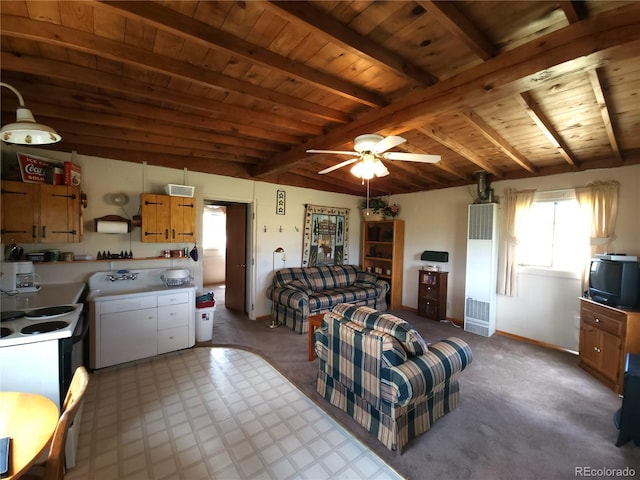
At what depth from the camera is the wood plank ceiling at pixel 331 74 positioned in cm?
155

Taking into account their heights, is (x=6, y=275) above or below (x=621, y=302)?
above

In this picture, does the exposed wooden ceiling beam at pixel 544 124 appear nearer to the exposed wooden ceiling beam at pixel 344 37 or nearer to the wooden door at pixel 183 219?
the exposed wooden ceiling beam at pixel 344 37

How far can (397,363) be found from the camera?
1.85 m

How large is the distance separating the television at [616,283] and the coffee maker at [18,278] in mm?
5969

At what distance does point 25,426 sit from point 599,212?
17.4ft

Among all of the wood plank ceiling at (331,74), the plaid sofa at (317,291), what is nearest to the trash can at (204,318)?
the plaid sofa at (317,291)

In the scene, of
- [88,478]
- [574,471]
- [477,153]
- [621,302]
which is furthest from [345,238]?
[88,478]

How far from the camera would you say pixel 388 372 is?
186 centimetres

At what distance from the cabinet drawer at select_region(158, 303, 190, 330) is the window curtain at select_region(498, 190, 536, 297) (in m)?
4.67

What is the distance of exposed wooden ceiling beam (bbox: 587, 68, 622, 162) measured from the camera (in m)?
2.03

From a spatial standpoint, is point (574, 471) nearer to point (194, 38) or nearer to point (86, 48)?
point (194, 38)

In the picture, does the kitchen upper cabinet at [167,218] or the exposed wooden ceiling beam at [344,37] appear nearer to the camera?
the exposed wooden ceiling beam at [344,37]

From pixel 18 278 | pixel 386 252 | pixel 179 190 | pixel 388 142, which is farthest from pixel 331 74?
pixel 386 252

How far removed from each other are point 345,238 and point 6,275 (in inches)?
191
